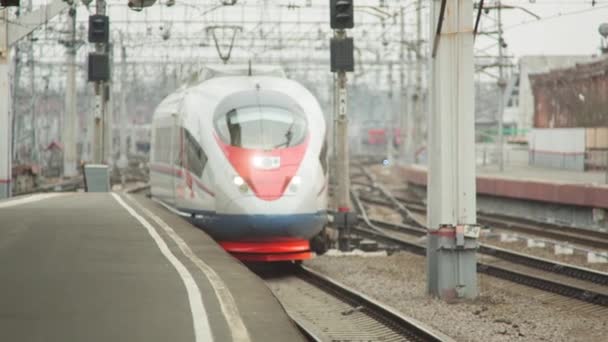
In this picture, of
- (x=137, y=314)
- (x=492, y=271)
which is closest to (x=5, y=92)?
(x=492, y=271)

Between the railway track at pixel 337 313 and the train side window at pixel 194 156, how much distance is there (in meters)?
1.98

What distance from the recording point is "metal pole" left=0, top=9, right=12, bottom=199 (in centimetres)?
3022

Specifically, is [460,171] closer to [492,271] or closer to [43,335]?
[492,271]

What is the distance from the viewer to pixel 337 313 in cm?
1405

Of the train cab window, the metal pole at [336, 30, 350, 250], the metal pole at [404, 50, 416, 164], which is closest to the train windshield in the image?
the train cab window

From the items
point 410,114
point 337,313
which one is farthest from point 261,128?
point 410,114

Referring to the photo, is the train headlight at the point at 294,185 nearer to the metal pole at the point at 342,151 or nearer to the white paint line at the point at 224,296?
the white paint line at the point at 224,296

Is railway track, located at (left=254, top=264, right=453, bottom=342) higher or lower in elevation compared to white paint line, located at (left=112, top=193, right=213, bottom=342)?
lower

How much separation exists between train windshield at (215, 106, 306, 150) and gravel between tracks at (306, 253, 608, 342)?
2.35 meters

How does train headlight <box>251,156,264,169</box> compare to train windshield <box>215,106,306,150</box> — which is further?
train windshield <box>215,106,306,150</box>

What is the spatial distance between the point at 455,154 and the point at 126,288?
6.25 meters

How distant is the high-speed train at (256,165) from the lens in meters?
16.6

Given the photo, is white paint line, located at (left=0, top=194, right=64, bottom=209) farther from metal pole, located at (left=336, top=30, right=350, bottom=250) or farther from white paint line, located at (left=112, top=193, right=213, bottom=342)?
white paint line, located at (left=112, top=193, right=213, bottom=342)

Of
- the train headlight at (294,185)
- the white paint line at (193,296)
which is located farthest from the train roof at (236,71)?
the white paint line at (193,296)
